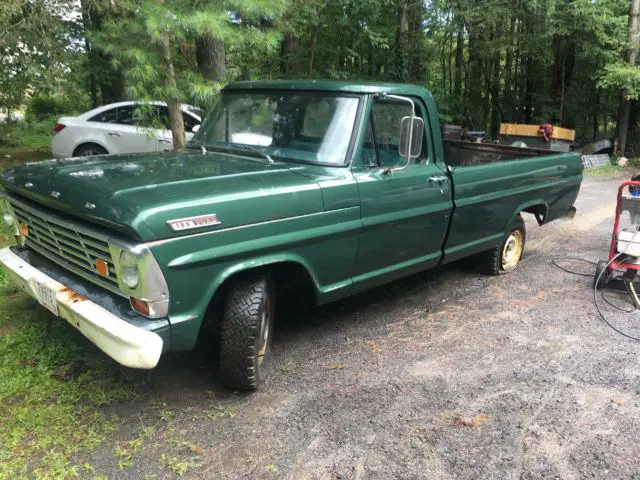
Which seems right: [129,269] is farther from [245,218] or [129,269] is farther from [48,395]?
[48,395]

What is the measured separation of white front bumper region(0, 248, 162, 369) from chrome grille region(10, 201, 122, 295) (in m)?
0.14

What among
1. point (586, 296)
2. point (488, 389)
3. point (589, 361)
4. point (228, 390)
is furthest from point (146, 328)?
point (586, 296)

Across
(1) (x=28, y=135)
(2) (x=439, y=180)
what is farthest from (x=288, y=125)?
(1) (x=28, y=135)

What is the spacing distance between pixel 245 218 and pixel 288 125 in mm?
1247

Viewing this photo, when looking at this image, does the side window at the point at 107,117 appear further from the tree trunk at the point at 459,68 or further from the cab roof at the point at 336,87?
the tree trunk at the point at 459,68

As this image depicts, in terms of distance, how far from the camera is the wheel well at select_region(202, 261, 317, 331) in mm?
3242

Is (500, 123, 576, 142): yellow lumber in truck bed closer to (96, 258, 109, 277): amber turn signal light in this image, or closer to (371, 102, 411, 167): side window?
(371, 102, 411, 167): side window

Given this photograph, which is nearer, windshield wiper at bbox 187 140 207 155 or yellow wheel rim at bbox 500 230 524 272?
windshield wiper at bbox 187 140 207 155

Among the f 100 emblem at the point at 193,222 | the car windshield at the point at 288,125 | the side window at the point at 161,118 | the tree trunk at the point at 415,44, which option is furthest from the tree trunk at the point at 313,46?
the f 100 emblem at the point at 193,222

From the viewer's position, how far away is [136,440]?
9.45ft

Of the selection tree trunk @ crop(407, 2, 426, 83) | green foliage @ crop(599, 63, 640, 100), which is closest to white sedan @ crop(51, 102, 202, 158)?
tree trunk @ crop(407, 2, 426, 83)

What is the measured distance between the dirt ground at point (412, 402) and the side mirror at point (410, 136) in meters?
1.50

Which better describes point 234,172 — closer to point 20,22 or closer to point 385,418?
point 385,418

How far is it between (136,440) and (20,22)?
7135mm
